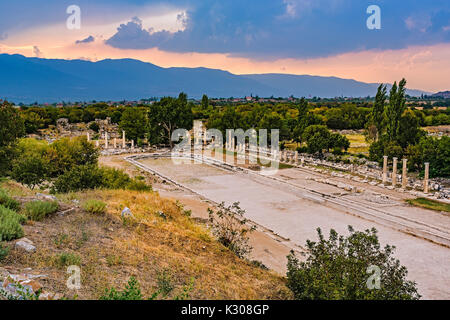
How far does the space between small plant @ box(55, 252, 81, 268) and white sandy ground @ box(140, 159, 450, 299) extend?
6315mm

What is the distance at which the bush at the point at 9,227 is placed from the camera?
7402mm

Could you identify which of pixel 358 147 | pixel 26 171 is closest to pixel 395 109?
pixel 358 147

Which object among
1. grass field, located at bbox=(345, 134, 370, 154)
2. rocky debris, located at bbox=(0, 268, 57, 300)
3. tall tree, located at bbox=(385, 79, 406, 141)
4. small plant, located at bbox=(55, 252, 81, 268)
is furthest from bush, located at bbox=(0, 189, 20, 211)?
grass field, located at bbox=(345, 134, 370, 154)

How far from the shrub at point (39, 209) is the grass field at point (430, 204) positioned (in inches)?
662

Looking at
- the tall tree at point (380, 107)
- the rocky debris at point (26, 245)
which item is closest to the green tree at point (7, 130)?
the rocky debris at point (26, 245)

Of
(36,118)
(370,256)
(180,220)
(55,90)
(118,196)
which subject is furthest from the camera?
(55,90)

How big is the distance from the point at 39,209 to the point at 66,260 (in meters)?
3.33

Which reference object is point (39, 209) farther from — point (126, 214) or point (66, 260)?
point (66, 260)

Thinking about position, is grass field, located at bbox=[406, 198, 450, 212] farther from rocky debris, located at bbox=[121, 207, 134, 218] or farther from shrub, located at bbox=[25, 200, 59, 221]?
shrub, located at bbox=[25, 200, 59, 221]

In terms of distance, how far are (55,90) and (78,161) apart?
124942 millimetres

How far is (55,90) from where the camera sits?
13025 cm

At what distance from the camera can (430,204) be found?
58.4 feet
